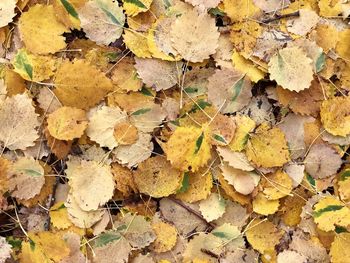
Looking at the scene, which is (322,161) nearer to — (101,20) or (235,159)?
(235,159)

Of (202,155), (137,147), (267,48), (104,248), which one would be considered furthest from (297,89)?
(104,248)

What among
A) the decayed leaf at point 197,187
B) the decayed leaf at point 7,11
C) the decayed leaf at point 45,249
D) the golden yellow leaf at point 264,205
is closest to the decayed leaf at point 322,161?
the golden yellow leaf at point 264,205

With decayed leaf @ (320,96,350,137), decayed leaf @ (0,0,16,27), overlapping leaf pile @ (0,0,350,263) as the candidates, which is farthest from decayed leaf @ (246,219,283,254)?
decayed leaf @ (0,0,16,27)

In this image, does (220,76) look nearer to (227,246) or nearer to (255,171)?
(255,171)

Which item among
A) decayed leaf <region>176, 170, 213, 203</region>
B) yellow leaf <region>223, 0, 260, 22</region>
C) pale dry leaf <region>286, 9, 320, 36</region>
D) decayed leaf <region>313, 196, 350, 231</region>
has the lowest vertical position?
decayed leaf <region>313, 196, 350, 231</region>

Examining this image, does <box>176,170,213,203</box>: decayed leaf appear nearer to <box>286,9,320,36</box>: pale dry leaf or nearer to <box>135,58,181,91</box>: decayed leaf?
<box>135,58,181,91</box>: decayed leaf
